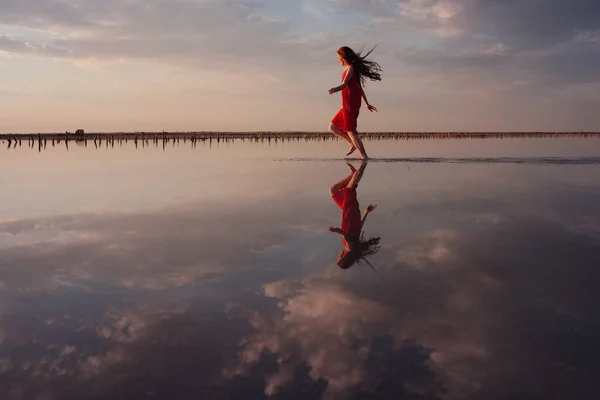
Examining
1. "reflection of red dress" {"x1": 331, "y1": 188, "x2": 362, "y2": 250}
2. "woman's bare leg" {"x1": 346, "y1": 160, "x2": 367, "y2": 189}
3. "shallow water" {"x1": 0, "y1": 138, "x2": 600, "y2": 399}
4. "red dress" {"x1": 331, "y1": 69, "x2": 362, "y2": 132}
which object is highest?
"red dress" {"x1": 331, "y1": 69, "x2": 362, "y2": 132}

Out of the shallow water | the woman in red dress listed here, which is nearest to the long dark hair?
the woman in red dress

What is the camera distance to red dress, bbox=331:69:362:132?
16.6 m

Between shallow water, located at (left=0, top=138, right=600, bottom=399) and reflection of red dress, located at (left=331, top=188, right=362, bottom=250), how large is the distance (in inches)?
9.3

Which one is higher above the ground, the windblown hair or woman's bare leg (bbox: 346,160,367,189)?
woman's bare leg (bbox: 346,160,367,189)

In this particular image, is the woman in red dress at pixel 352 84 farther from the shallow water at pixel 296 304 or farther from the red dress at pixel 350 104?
the shallow water at pixel 296 304

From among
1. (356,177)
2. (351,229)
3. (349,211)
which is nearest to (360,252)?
(351,229)

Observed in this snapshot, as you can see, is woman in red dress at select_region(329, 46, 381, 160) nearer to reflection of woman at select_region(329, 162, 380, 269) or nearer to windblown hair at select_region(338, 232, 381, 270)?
reflection of woman at select_region(329, 162, 380, 269)

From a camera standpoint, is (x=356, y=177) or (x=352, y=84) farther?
(x=352, y=84)

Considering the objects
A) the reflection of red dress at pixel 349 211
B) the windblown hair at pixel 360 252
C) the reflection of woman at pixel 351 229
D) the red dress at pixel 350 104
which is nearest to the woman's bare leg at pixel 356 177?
the reflection of woman at pixel 351 229

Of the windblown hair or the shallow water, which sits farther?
the windblown hair

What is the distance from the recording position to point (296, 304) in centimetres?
414

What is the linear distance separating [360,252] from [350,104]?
454 inches

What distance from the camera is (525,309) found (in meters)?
4.00

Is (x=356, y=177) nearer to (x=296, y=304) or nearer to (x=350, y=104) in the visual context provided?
(x=350, y=104)
